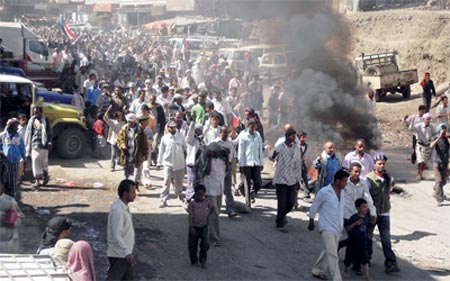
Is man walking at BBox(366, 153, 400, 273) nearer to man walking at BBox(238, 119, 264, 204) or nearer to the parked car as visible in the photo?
man walking at BBox(238, 119, 264, 204)

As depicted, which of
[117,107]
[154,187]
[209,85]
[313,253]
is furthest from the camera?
[209,85]

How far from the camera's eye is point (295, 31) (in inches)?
727

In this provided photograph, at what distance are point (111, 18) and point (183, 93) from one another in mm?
35238

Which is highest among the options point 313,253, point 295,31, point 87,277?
point 295,31

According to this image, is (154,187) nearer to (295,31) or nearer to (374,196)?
(374,196)

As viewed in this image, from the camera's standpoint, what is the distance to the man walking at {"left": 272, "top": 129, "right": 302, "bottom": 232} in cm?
943

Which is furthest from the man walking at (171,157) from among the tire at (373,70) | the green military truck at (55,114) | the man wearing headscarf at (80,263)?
the tire at (373,70)

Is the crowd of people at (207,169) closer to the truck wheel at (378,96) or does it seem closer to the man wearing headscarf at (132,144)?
the man wearing headscarf at (132,144)

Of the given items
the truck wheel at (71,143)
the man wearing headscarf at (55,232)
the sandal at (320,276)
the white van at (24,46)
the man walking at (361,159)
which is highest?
the white van at (24,46)

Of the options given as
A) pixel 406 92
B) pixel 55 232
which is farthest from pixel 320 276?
pixel 406 92

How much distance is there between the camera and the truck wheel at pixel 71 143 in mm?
13297

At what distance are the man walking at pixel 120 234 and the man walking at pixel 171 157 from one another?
3.90 metres

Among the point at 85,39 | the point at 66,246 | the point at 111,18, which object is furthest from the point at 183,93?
the point at 111,18

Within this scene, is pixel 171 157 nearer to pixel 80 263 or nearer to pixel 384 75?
pixel 80 263
